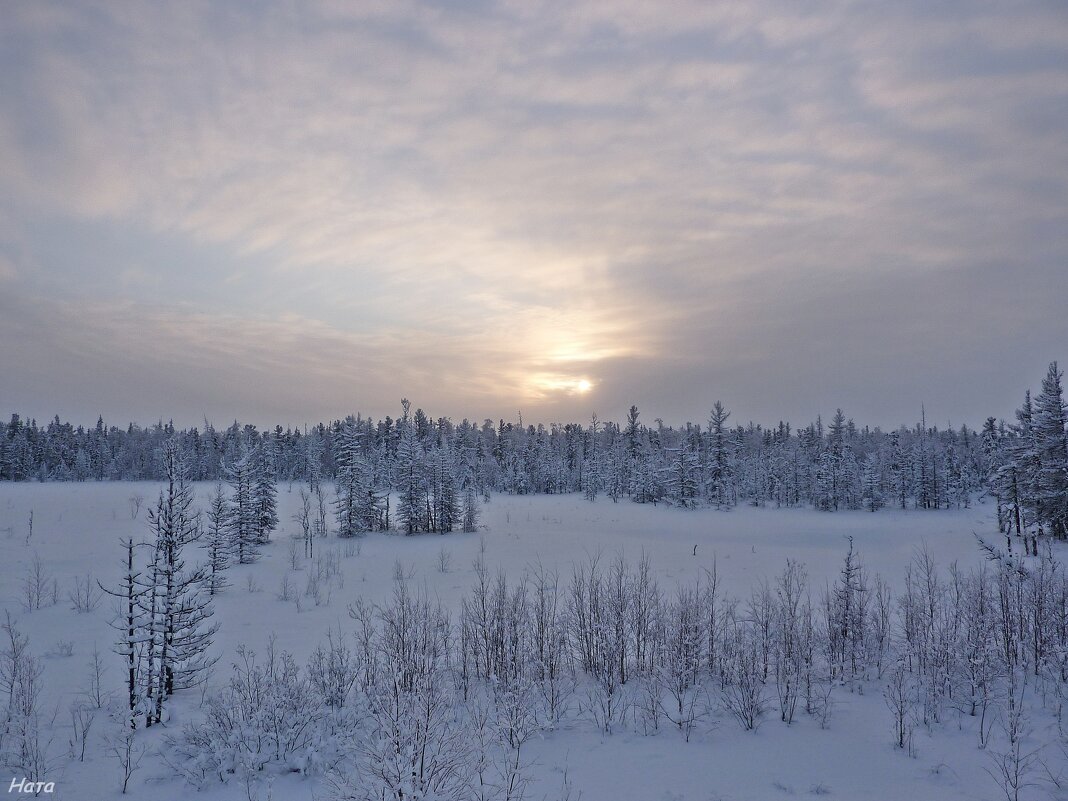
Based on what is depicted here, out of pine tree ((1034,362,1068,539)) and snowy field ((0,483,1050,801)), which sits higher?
pine tree ((1034,362,1068,539))

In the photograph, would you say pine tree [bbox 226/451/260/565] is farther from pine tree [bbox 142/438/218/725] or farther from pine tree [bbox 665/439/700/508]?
pine tree [bbox 665/439/700/508]

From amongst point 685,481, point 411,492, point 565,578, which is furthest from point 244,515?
point 685,481

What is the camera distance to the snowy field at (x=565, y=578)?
11.1 m

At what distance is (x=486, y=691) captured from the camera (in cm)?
1573

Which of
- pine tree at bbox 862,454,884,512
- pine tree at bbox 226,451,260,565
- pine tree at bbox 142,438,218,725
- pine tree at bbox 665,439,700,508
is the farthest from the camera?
pine tree at bbox 862,454,884,512

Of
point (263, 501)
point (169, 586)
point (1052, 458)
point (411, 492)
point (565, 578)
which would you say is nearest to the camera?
point (169, 586)

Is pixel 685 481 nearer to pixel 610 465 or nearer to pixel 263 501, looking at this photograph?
pixel 610 465

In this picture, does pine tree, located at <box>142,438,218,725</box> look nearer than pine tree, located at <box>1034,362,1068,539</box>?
Yes

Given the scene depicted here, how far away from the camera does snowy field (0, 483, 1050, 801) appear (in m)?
11.1

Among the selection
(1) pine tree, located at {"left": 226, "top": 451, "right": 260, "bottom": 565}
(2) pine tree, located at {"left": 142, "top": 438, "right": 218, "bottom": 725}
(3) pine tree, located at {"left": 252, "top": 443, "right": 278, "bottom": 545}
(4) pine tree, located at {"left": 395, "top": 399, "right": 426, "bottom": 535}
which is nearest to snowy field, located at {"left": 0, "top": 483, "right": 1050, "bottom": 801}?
(2) pine tree, located at {"left": 142, "top": 438, "right": 218, "bottom": 725}

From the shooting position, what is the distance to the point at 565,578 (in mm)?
34438

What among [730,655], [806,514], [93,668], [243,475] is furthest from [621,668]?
[806,514]

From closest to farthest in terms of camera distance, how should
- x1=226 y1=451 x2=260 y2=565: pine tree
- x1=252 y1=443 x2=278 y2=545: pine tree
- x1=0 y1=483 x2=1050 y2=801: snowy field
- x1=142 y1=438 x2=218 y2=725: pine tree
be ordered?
x1=0 y1=483 x2=1050 y2=801: snowy field < x1=142 y1=438 x2=218 y2=725: pine tree < x1=226 y1=451 x2=260 y2=565: pine tree < x1=252 y1=443 x2=278 y2=545: pine tree

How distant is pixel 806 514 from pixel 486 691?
73470 millimetres
